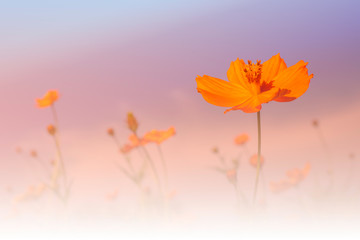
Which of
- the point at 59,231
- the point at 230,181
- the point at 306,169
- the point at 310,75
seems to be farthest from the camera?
the point at 306,169

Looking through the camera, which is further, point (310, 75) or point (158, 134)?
point (158, 134)

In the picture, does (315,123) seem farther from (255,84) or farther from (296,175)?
(255,84)

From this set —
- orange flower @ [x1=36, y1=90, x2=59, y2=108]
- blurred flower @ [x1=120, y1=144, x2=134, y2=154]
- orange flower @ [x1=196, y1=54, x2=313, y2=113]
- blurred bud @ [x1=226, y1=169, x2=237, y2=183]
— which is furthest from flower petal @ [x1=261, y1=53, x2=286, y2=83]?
orange flower @ [x1=36, y1=90, x2=59, y2=108]

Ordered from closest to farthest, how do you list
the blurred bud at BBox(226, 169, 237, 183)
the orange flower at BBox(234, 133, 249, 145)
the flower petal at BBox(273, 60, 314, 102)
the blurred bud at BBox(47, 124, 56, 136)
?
the flower petal at BBox(273, 60, 314, 102) → the blurred bud at BBox(226, 169, 237, 183) → the blurred bud at BBox(47, 124, 56, 136) → the orange flower at BBox(234, 133, 249, 145)

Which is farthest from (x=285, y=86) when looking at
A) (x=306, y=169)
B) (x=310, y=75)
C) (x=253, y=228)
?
(x=306, y=169)

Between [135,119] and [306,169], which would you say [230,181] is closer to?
[135,119]

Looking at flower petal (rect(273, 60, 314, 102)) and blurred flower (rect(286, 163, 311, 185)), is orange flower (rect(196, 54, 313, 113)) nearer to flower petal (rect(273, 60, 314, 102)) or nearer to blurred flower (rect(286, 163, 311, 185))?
flower petal (rect(273, 60, 314, 102))

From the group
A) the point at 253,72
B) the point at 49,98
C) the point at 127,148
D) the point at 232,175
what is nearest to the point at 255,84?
the point at 253,72
